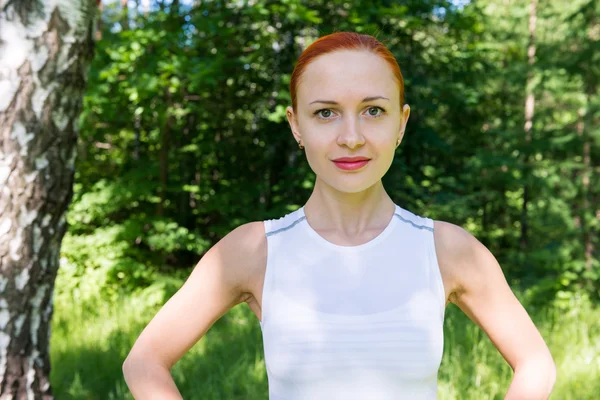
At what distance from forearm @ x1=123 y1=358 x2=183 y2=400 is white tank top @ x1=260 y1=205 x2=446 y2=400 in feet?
0.74

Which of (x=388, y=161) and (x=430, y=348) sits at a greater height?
(x=388, y=161)

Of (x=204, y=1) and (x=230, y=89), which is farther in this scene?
(x=230, y=89)

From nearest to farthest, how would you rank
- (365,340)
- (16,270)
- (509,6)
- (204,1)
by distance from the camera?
(365,340) → (16,270) → (204,1) → (509,6)

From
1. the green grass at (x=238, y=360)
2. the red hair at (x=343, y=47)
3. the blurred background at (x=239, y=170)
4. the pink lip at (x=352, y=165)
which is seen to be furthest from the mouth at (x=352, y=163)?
the blurred background at (x=239, y=170)

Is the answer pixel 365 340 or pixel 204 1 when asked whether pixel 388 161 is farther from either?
pixel 204 1

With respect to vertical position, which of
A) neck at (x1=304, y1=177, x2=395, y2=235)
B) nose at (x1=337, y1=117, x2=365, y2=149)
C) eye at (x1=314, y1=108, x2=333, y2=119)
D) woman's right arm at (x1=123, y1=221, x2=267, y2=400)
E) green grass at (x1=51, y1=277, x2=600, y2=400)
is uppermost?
eye at (x1=314, y1=108, x2=333, y2=119)

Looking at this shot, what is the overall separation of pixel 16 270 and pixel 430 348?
1.78 m

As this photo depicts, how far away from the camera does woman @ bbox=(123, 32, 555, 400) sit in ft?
3.77

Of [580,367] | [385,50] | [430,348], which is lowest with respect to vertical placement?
[580,367]

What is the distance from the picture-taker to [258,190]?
9.11 m

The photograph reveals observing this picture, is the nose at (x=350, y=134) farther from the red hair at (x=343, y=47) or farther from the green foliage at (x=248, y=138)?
the green foliage at (x=248, y=138)

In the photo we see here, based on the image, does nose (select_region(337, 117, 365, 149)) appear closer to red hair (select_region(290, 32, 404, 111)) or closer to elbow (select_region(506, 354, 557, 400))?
red hair (select_region(290, 32, 404, 111))

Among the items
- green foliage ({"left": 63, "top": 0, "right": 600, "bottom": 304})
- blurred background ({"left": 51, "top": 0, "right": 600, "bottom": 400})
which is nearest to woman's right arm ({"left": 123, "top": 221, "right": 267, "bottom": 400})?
blurred background ({"left": 51, "top": 0, "right": 600, "bottom": 400})

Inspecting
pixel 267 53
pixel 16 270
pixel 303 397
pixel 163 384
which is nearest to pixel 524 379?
pixel 303 397
